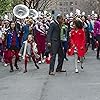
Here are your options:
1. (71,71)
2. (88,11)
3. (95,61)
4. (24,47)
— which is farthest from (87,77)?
(88,11)

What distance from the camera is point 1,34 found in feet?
67.4

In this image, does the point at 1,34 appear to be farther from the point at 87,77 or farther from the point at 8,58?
the point at 87,77

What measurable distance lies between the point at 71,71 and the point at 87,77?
1734 mm

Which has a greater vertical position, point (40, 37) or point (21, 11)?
point (21, 11)

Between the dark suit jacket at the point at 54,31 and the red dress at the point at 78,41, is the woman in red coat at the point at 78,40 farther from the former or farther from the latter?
the dark suit jacket at the point at 54,31

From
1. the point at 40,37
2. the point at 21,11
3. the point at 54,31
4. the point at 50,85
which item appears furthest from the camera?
the point at 21,11

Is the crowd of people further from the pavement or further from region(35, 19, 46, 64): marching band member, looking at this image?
the pavement

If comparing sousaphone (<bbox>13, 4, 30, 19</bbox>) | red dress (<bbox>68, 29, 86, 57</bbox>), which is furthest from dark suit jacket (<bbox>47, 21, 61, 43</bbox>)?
sousaphone (<bbox>13, 4, 30, 19</bbox>)

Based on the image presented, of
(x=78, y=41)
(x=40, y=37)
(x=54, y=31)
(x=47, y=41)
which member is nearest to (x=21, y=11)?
Answer: (x=40, y=37)

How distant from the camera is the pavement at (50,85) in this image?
36.4ft

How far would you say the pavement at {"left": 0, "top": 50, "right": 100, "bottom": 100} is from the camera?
11086mm

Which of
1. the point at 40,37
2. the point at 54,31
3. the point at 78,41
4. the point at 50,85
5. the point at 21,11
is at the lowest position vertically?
the point at 50,85

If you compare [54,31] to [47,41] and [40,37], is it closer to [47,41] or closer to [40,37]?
[47,41]

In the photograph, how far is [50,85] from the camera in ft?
42.0
